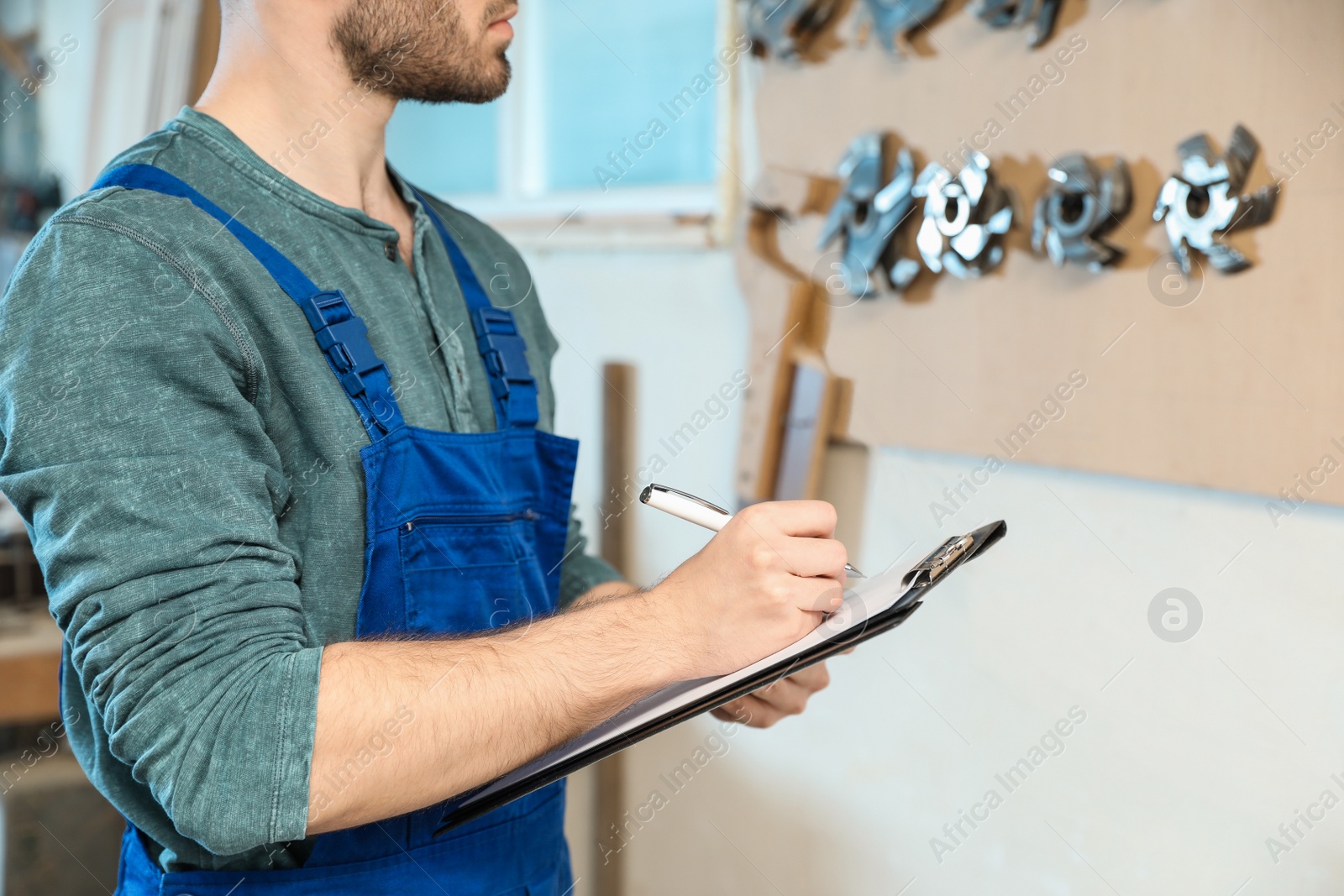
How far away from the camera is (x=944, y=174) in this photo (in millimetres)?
1506

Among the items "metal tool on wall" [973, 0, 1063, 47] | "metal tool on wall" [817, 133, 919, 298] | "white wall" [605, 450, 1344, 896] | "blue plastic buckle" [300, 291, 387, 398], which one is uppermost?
"metal tool on wall" [973, 0, 1063, 47]

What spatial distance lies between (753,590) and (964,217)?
2.91ft

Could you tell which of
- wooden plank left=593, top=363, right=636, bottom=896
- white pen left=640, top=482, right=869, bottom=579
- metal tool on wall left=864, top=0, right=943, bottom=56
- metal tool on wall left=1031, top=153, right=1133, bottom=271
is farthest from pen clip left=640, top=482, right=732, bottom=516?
wooden plank left=593, top=363, right=636, bottom=896

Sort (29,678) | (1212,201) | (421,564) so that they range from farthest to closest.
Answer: (29,678), (1212,201), (421,564)

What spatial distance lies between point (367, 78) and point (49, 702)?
1.95m

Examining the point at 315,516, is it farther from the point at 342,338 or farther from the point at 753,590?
the point at 753,590

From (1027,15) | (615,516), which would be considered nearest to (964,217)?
(1027,15)

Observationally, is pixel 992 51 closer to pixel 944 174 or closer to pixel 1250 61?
pixel 944 174

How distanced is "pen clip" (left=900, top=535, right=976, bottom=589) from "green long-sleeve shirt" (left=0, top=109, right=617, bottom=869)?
0.44 m

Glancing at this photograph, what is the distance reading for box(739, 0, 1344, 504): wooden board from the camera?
1171mm

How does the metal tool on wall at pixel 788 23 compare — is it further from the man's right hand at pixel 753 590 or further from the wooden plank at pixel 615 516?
the man's right hand at pixel 753 590

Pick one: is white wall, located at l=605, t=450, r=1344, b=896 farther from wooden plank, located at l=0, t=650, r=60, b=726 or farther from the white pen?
wooden plank, located at l=0, t=650, r=60, b=726

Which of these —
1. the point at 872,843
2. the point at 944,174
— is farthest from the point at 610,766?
the point at 944,174

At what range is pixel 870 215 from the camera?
1614 millimetres
